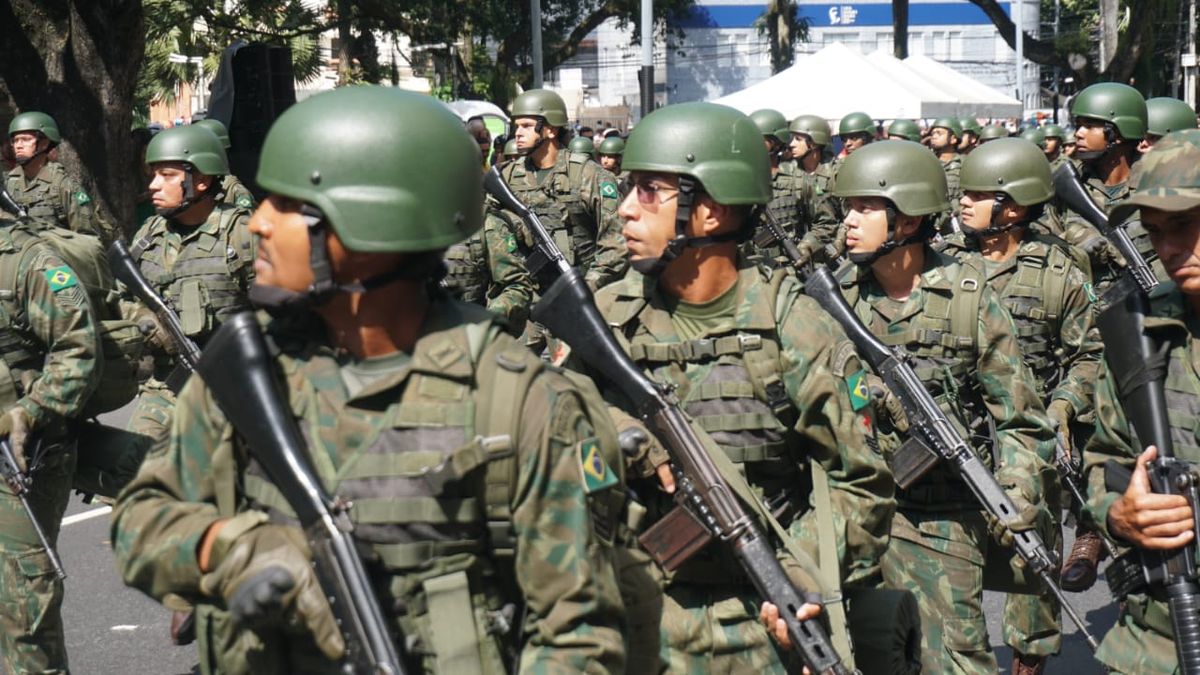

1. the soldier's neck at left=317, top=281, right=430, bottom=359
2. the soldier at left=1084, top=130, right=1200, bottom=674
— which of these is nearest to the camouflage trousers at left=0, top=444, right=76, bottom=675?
the soldier's neck at left=317, top=281, right=430, bottom=359

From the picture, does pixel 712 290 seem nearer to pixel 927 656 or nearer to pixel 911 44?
pixel 927 656

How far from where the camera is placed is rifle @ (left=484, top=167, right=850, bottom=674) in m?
3.85

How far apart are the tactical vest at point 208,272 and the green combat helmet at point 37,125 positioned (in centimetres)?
620

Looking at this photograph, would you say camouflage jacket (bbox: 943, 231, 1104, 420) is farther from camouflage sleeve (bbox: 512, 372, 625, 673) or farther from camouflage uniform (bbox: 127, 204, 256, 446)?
camouflage sleeve (bbox: 512, 372, 625, 673)

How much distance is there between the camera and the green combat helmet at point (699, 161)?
4.40 meters

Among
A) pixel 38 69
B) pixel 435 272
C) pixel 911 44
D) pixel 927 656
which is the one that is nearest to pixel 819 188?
pixel 38 69

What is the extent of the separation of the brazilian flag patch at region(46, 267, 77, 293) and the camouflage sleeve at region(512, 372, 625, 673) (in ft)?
11.1

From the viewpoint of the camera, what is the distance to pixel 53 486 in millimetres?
5949

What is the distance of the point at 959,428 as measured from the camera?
5.44 m

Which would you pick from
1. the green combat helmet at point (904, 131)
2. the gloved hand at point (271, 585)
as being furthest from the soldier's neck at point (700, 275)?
the green combat helmet at point (904, 131)

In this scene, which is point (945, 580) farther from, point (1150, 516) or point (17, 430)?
point (17, 430)

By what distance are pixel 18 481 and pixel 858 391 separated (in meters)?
3.04

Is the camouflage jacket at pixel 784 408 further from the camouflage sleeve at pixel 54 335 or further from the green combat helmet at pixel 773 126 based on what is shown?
the green combat helmet at pixel 773 126

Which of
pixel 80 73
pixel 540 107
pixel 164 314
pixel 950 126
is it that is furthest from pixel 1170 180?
pixel 950 126
